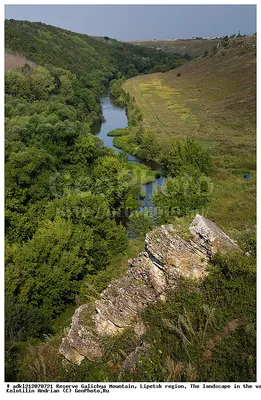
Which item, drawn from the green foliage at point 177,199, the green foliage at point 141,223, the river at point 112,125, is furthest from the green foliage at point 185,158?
the green foliage at point 141,223

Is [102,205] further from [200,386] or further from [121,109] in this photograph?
[121,109]

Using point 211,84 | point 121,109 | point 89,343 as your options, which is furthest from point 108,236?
point 211,84

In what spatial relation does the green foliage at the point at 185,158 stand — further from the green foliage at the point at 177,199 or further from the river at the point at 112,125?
the green foliage at the point at 177,199

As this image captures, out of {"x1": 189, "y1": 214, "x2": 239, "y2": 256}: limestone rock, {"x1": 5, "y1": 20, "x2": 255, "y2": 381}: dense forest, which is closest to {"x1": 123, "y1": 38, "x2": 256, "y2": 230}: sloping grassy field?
{"x1": 5, "y1": 20, "x2": 255, "y2": 381}: dense forest

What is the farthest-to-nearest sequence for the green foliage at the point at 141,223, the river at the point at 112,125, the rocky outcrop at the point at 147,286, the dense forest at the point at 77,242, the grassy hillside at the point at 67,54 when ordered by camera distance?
the grassy hillside at the point at 67,54
the river at the point at 112,125
the green foliage at the point at 141,223
the rocky outcrop at the point at 147,286
the dense forest at the point at 77,242

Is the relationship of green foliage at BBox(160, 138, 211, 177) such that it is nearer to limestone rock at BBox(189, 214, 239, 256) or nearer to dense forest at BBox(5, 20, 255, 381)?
dense forest at BBox(5, 20, 255, 381)

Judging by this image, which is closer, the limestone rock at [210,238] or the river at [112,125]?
the limestone rock at [210,238]
